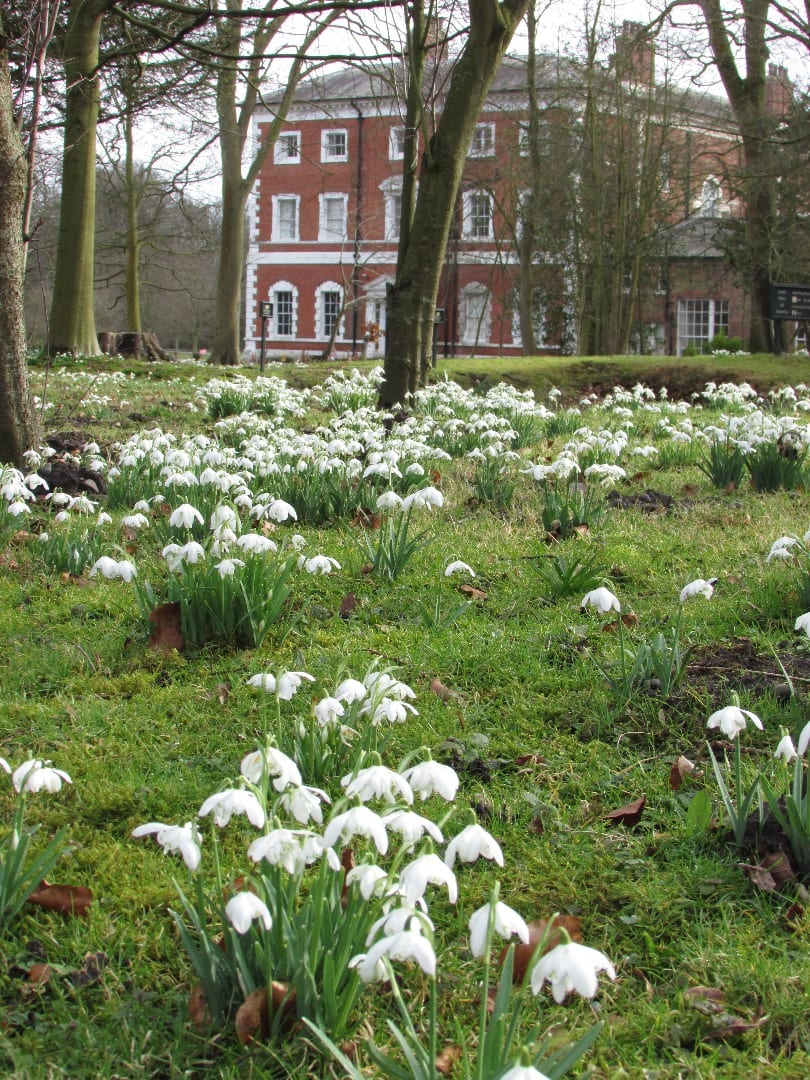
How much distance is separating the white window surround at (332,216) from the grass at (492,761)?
3721 cm

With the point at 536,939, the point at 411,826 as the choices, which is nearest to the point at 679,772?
the point at 536,939

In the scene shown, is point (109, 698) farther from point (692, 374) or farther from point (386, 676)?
point (692, 374)

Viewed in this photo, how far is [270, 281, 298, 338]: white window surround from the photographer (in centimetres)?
4128

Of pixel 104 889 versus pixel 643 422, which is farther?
pixel 643 422

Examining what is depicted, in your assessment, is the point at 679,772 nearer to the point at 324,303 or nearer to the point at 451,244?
the point at 451,244

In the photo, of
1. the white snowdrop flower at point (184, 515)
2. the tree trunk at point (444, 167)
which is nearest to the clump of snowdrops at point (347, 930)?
the white snowdrop flower at point (184, 515)

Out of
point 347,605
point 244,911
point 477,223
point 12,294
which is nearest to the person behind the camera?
point 244,911

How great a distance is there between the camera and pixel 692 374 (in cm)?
1509

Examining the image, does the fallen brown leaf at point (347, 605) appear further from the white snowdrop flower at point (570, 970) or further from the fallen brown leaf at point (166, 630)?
the white snowdrop flower at point (570, 970)

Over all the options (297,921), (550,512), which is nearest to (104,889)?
(297,921)

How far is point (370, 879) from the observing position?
162 cm

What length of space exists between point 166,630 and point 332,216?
130 feet

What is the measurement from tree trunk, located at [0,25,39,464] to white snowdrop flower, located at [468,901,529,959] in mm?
5257

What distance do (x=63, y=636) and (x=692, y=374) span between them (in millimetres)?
12820
